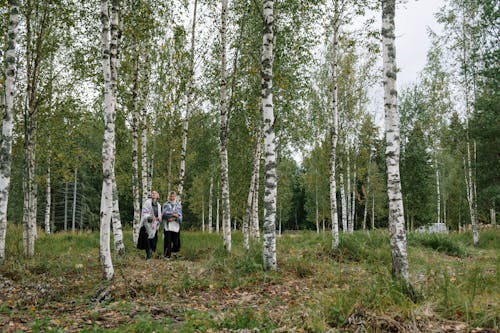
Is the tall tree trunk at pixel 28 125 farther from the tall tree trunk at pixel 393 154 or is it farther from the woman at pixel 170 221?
the tall tree trunk at pixel 393 154

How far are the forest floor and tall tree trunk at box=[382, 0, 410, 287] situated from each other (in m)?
0.40

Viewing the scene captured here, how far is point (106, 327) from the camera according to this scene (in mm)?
5496

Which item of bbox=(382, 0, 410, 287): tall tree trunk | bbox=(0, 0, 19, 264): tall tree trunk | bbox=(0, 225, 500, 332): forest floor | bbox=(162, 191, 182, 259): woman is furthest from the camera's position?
bbox=(162, 191, 182, 259): woman

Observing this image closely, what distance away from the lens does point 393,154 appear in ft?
22.3

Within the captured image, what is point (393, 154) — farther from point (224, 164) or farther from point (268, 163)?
point (224, 164)

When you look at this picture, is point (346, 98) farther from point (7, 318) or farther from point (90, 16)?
point (7, 318)

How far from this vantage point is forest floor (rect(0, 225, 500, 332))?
517 centimetres

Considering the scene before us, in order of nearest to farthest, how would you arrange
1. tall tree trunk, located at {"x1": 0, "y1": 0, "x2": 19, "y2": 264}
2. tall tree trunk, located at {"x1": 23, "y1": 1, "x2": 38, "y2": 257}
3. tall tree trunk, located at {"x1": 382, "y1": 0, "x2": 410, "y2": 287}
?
tall tree trunk, located at {"x1": 382, "y1": 0, "x2": 410, "y2": 287}, tall tree trunk, located at {"x1": 0, "y1": 0, "x2": 19, "y2": 264}, tall tree trunk, located at {"x1": 23, "y1": 1, "x2": 38, "y2": 257}

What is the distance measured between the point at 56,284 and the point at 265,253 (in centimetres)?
468

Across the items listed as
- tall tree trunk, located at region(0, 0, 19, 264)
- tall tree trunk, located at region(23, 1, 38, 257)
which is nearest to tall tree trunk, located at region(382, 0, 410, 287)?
tall tree trunk, located at region(0, 0, 19, 264)

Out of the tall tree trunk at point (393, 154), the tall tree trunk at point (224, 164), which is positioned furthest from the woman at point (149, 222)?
the tall tree trunk at point (393, 154)

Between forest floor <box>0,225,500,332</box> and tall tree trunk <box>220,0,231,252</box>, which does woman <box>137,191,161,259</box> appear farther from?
tall tree trunk <box>220,0,231,252</box>

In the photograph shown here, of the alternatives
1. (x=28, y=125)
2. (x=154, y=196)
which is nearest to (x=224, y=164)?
(x=154, y=196)

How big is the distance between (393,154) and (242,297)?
3.86 metres
